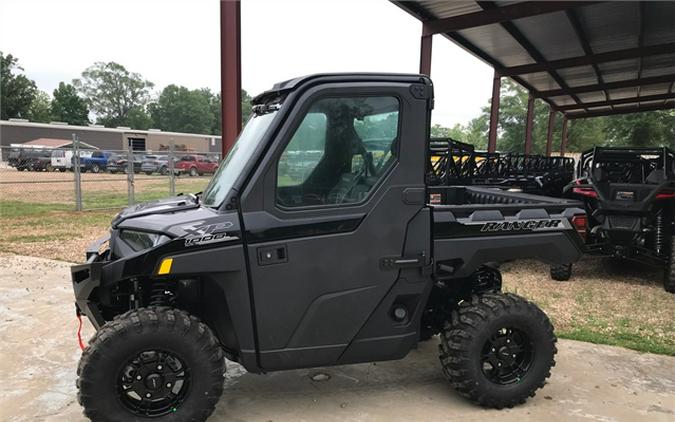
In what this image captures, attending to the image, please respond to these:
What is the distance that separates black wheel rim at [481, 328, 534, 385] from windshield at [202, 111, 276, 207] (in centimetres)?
205

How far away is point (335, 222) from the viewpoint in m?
3.04

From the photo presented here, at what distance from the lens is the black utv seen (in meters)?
2.88

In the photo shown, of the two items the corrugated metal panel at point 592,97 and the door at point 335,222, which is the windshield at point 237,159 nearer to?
the door at point 335,222

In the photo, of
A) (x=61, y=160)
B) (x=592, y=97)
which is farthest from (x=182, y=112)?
(x=592, y=97)

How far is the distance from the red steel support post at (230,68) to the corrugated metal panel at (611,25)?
389 inches

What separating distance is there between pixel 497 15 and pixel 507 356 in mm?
10766

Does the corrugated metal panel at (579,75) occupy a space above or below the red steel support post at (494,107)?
above

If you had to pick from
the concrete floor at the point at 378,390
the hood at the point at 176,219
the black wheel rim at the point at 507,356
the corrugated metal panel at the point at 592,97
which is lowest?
the concrete floor at the point at 378,390

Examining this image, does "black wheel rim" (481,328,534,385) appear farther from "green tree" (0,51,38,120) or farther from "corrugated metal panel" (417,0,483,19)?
"green tree" (0,51,38,120)

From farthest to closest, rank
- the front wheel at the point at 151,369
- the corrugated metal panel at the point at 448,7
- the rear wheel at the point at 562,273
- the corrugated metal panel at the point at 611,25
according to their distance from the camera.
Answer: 1. the corrugated metal panel at the point at 611,25
2. the corrugated metal panel at the point at 448,7
3. the rear wheel at the point at 562,273
4. the front wheel at the point at 151,369

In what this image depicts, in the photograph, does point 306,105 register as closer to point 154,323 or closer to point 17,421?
point 154,323

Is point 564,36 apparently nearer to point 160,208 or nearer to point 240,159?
point 240,159

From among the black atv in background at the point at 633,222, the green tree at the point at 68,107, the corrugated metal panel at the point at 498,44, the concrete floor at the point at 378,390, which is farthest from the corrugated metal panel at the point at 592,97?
the green tree at the point at 68,107

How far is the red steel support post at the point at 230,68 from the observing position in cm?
739
